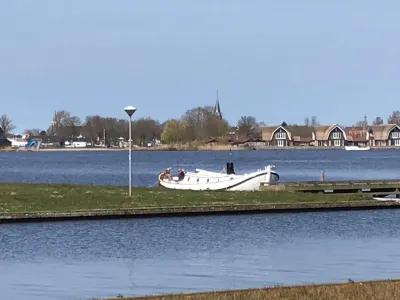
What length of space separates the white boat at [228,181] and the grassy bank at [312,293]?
3165 centimetres

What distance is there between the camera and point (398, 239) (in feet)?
93.4

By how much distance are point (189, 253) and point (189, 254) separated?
219 millimetres

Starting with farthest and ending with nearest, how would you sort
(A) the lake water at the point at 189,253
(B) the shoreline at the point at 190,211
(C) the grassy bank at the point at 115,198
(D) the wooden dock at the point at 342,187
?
1. (D) the wooden dock at the point at 342,187
2. (C) the grassy bank at the point at 115,198
3. (B) the shoreline at the point at 190,211
4. (A) the lake water at the point at 189,253

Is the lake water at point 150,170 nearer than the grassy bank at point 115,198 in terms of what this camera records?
No

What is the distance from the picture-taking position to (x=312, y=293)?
15.4 metres

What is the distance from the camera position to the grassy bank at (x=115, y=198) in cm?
3378

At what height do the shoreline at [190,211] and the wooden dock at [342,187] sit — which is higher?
the wooden dock at [342,187]

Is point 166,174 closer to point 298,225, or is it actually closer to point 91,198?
point 91,198

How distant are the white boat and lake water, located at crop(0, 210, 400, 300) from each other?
46.9 ft

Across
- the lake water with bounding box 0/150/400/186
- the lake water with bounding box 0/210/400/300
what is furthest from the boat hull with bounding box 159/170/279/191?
the lake water with bounding box 0/150/400/186

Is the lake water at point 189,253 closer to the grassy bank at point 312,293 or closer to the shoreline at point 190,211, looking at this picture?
the shoreline at point 190,211

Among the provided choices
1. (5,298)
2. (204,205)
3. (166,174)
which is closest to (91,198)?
(204,205)

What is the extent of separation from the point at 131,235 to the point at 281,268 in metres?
7.81

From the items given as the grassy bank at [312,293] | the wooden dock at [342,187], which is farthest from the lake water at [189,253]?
the wooden dock at [342,187]
